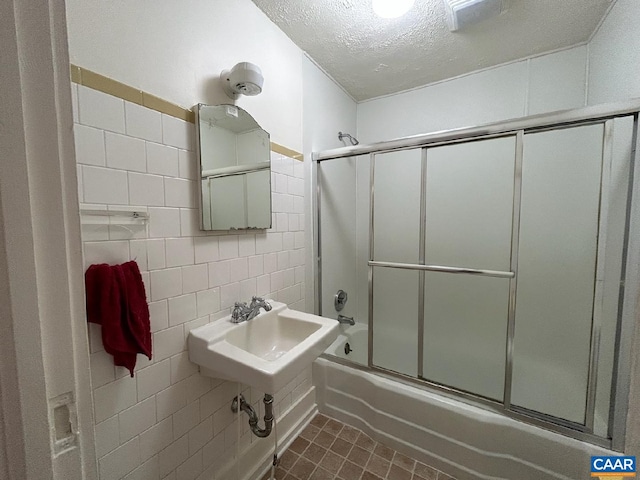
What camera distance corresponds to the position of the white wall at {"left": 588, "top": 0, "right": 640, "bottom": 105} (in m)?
1.13

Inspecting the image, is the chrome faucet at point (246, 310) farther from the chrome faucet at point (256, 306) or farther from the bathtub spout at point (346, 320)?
the bathtub spout at point (346, 320)

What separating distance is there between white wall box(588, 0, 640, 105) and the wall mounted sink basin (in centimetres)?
183

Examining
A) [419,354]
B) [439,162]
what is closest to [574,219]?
[439,162]

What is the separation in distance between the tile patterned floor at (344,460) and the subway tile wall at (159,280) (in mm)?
319

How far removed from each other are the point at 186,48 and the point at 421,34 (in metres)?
1.30

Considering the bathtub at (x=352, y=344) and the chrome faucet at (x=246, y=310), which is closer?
the chrome faucet at (x=246, y=310)

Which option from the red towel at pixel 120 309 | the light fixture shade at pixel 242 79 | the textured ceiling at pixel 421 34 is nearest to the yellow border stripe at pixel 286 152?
the light fixture shade at pixel 242 79

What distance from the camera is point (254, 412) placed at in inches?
47.0

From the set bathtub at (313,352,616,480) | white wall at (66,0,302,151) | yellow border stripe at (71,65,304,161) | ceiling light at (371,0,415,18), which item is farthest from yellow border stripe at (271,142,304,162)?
bathtub at (313,352,616,480)

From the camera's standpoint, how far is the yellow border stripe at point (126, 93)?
2.43 ft

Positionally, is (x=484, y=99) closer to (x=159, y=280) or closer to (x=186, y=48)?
(x=186, y=48)

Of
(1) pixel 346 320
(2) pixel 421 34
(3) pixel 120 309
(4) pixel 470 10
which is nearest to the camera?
(3) pixel 120 309

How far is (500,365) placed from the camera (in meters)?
1.78

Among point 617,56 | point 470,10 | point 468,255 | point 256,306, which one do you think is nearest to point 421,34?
point 470,10
